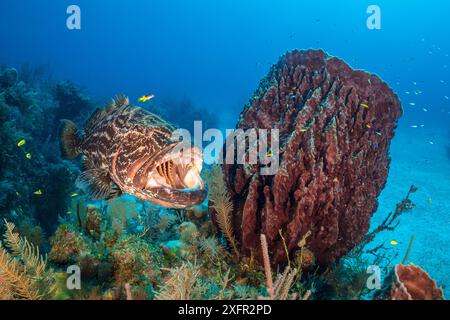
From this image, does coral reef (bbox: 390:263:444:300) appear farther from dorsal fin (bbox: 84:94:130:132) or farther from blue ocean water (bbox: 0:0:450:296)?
blue ocean water (bbox: 0:0:450:296)

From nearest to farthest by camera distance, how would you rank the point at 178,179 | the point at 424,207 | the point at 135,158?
the point at 135,158, the point at 178,179, the point at 424,207

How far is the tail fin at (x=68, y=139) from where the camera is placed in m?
4.33

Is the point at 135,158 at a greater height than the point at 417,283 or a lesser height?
greater

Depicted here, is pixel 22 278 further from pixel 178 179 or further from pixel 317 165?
pixel 317 165

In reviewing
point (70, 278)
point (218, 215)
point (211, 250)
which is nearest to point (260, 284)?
point (211, 250)

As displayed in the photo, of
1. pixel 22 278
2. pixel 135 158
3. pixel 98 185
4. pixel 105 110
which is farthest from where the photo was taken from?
pixel 105 110

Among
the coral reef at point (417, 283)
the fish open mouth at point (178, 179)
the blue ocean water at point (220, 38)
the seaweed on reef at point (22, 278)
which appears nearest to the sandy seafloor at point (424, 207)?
the coral reef at point (417, 283)

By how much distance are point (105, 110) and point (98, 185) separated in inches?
48.5

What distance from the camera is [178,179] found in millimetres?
3459

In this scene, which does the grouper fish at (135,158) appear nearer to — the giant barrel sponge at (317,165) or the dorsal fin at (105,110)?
the dorsal fin at (105,110)

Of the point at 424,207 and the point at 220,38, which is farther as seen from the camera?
the point at 220,38

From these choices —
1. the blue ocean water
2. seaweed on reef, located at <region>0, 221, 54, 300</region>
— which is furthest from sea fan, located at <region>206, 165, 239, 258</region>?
the blue ocean water

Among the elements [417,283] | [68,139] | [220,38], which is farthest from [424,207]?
[220,38]
